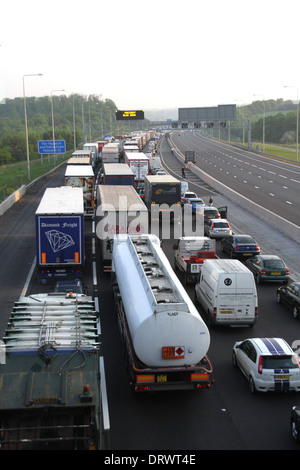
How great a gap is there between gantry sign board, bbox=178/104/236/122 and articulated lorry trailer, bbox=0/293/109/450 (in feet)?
343

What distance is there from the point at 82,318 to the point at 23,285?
503 inches

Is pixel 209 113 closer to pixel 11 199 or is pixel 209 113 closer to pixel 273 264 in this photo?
pixel 11 199

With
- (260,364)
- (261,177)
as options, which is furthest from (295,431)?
(261,177)

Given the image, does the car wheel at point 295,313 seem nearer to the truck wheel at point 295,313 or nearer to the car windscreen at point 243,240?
the truck wheel at point 295,313

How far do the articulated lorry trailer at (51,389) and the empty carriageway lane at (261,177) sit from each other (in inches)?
1234

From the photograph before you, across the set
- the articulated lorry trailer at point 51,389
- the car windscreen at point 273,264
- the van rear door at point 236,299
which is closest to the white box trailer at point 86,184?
the car windscreen at point 273,264

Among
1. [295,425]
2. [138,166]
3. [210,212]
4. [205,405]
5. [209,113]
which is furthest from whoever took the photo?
[209,113]

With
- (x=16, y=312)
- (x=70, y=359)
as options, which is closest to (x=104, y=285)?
(x=16, y=312)

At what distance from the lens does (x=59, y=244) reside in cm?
2717

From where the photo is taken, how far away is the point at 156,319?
49.5 feet

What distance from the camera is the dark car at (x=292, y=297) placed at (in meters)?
22.8

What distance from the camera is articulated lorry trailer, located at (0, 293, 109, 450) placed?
38.4 feet

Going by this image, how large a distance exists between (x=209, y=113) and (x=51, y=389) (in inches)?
4226

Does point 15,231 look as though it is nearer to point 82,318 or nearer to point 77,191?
point 77,191
